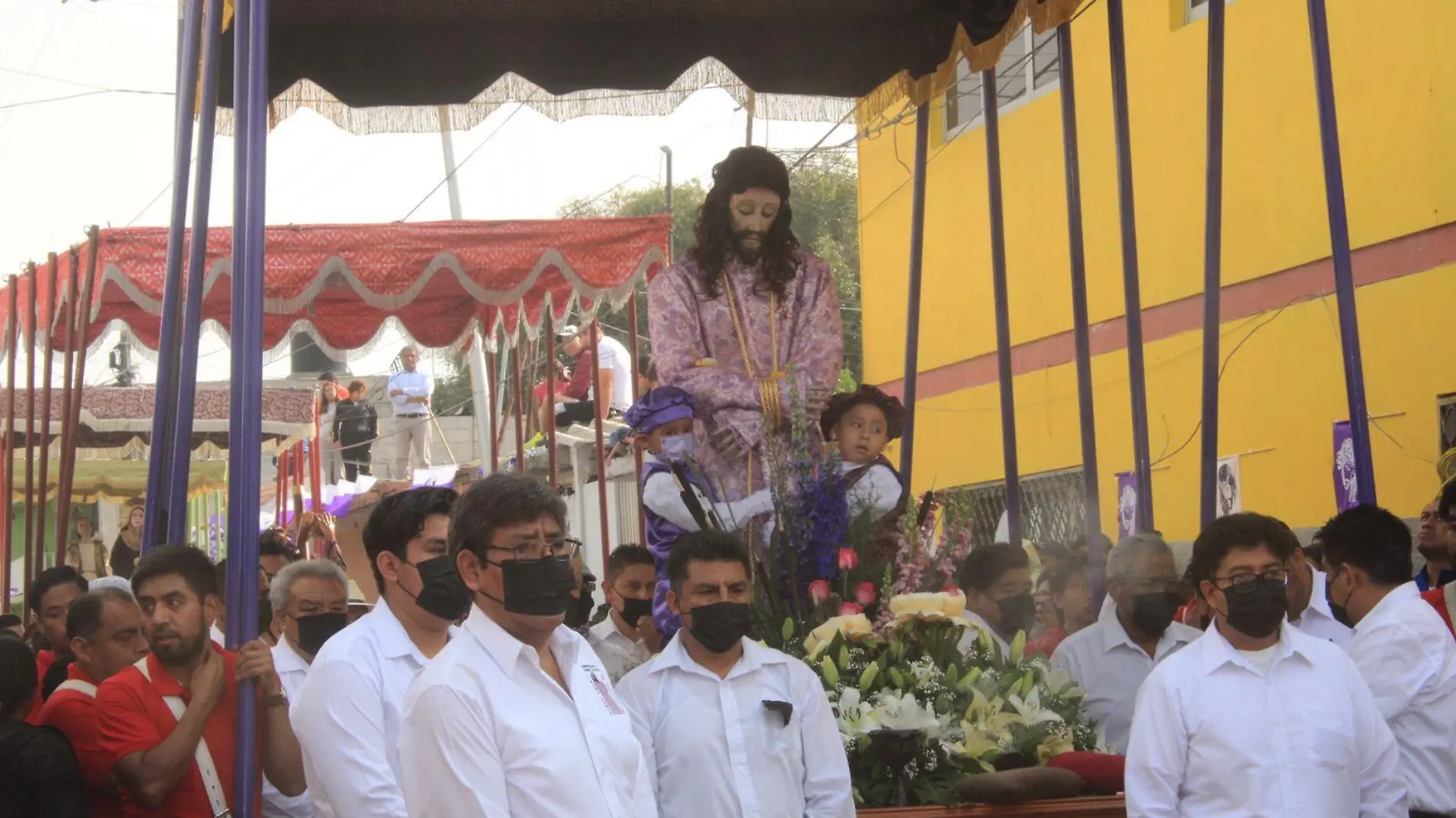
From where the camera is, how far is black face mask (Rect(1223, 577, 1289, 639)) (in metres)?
4.72

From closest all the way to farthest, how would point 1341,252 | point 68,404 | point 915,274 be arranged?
point 1341,252 < point 915,274 < point 68,404

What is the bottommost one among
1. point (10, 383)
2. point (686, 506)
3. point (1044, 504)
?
point (686, 506)

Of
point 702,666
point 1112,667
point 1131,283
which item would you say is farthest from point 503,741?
point 1131,283

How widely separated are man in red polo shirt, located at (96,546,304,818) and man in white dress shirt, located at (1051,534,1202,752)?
2.69 meters

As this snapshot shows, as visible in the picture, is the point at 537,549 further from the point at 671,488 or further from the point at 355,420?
the point at 355,420

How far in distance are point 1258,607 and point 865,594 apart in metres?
1.70

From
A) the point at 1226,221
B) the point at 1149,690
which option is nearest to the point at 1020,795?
the point at 1149,690

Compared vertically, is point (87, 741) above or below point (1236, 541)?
below

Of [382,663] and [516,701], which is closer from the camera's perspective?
[516,701]

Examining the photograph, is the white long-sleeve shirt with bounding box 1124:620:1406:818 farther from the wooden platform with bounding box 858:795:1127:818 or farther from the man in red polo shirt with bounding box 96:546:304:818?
the man in red polo shirt with bounding box 96:546:304:818

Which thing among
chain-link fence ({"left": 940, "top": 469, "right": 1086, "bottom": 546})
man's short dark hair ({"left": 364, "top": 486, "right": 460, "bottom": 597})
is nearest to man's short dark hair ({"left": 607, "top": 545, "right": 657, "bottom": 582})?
man's short dark hair ({"left": 364, "top": 486, "right": 460, "bottom": 597})

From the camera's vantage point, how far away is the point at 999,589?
22.7 ft

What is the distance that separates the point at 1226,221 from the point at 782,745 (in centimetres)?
884

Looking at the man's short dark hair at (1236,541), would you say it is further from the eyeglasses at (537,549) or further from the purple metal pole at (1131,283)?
the purple metal pole at (1131,283)
